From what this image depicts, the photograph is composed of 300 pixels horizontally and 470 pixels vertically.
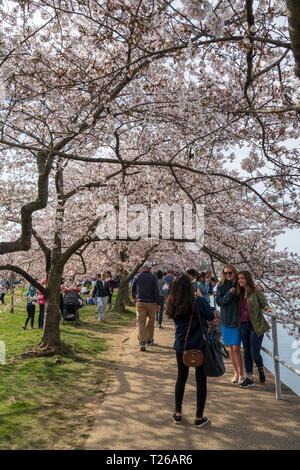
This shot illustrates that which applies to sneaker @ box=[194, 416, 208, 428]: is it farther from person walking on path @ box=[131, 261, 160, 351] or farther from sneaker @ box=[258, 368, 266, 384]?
person walking on path @ box=[131, 261, 160, 351]

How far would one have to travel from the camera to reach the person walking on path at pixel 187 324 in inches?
162

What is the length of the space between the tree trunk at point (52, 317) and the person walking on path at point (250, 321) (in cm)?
476

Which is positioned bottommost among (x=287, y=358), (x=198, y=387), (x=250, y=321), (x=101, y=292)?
(x=287, y=358)

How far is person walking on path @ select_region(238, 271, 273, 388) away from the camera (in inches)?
217

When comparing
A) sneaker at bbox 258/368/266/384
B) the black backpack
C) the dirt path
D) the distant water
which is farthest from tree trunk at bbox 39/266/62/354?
the distant water

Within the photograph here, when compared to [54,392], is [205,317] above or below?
above

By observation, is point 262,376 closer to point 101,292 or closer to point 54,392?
point 54,392

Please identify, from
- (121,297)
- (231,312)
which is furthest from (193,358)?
(121,297)

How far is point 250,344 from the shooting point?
5.69 meters

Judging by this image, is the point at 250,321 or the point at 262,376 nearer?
the point at 250,321

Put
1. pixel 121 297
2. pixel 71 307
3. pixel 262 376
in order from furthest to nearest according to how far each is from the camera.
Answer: pixel 121 297
pixel 71 307
pixel 262 376

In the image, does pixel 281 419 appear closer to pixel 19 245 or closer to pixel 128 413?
pixel 128 413

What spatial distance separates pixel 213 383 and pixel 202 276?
3422 mm

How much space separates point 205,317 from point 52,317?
5.54 meters
